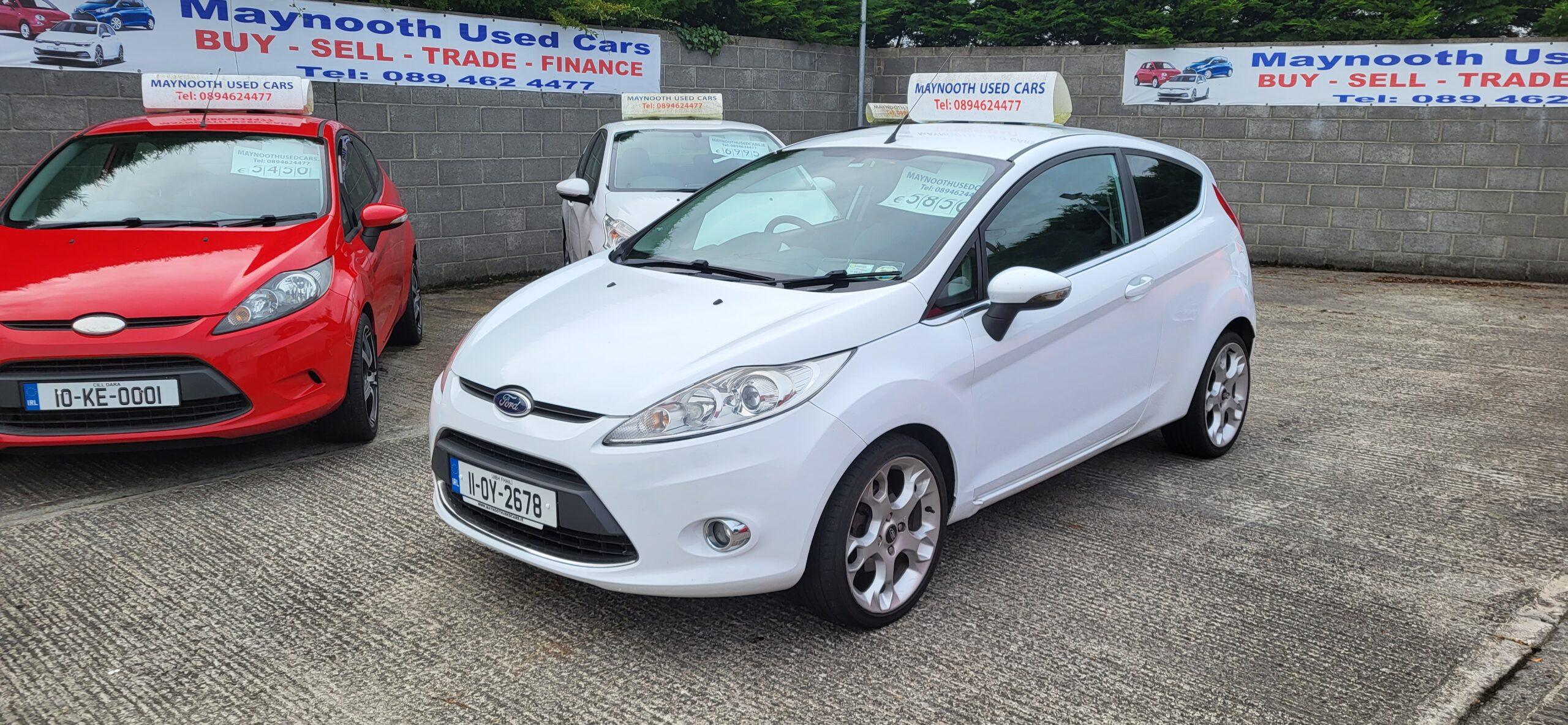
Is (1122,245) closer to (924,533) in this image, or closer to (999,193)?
(999,193)

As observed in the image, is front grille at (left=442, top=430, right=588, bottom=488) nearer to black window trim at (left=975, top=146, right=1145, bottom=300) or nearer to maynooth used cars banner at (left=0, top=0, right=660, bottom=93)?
black window trim at (left=975, top=146, right=1145, bottom=300)

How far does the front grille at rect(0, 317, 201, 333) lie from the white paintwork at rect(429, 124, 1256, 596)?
1.33 meters

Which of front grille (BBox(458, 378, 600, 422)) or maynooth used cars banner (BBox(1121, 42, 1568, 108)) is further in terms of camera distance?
maynooth used cars banner (BBox(1121, 42, 1568, 108))

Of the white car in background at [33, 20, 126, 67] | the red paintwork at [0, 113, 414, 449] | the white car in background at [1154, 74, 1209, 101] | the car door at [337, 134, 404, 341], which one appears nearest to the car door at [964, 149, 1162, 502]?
the red paintwork at [0, 113, 414, 449]

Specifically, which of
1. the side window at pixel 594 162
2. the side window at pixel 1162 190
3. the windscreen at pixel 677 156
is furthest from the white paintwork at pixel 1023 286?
the side window at pixel 594 162

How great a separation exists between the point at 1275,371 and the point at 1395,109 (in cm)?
519

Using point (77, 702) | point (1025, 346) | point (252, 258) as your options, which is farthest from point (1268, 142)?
point (77, 702)

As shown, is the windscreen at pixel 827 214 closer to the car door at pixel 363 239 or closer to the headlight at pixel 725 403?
the headlight at pixel 725 403

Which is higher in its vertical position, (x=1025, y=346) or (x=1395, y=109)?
(x=1395, y=109)

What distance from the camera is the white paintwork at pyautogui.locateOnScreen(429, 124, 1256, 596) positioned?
3.01 metres

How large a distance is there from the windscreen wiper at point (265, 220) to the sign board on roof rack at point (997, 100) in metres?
2.79

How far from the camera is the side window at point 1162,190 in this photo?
4.54 m

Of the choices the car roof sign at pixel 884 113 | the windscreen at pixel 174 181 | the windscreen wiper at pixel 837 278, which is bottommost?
the windscreen wiper at pixel 837 278

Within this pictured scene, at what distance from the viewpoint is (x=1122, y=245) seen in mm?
4312
